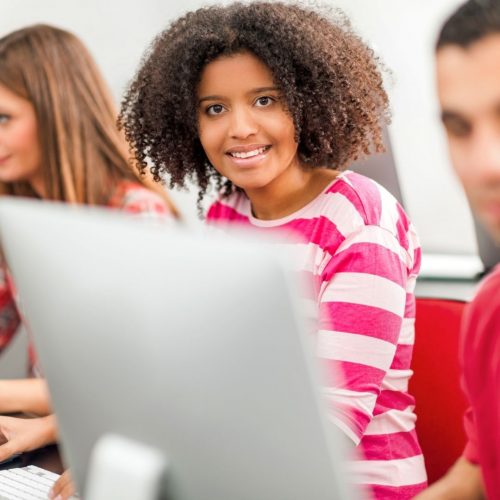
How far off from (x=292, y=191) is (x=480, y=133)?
0.54 m

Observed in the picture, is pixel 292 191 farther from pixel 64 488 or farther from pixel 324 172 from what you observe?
pixel 64 488

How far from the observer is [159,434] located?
0.74 m

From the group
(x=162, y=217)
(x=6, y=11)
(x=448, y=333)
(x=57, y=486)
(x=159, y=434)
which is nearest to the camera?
(x=159, y=434)

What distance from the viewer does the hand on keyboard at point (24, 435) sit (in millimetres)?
1350

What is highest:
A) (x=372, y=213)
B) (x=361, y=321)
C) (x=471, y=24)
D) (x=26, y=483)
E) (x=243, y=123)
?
(x=471, y=24)

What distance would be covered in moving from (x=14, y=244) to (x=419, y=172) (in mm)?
1744

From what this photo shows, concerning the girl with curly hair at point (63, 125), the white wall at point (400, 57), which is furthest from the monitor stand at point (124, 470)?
the white wall at point (400, 57)

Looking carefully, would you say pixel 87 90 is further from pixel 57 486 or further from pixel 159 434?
pixel 159 434

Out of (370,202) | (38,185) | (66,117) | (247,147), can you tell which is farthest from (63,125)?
(370,202)

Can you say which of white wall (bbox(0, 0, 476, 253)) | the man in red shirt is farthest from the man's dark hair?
white wall (bbox(0, 0, 476, 253))

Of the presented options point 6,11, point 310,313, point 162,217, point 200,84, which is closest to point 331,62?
point 200,84

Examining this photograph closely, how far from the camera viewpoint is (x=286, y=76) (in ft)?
4.15

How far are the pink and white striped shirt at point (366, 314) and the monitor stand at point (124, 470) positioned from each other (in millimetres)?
387

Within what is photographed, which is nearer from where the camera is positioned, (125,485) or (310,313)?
(125,485)
